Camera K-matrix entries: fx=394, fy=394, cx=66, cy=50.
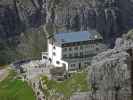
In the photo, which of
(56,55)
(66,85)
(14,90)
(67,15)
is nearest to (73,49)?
(56,55)

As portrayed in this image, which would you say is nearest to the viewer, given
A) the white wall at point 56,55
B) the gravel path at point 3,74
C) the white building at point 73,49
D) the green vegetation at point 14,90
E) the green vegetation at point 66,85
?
the green vegetation at point 66,85

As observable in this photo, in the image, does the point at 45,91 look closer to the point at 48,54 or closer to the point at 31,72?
the point at 31,72

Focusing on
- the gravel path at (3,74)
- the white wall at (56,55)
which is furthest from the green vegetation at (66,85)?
the gravel path at (3,74)

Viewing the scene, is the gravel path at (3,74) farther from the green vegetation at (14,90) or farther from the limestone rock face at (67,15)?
the limestone rock face at (67,15)

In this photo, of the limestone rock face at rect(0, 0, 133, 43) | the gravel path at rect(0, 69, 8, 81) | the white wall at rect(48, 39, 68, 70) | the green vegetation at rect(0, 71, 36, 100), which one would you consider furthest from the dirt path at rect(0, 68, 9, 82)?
the limestone rock face at rect(0, 0, 133, 43)

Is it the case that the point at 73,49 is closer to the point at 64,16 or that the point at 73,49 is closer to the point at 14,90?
the point at 14,90
